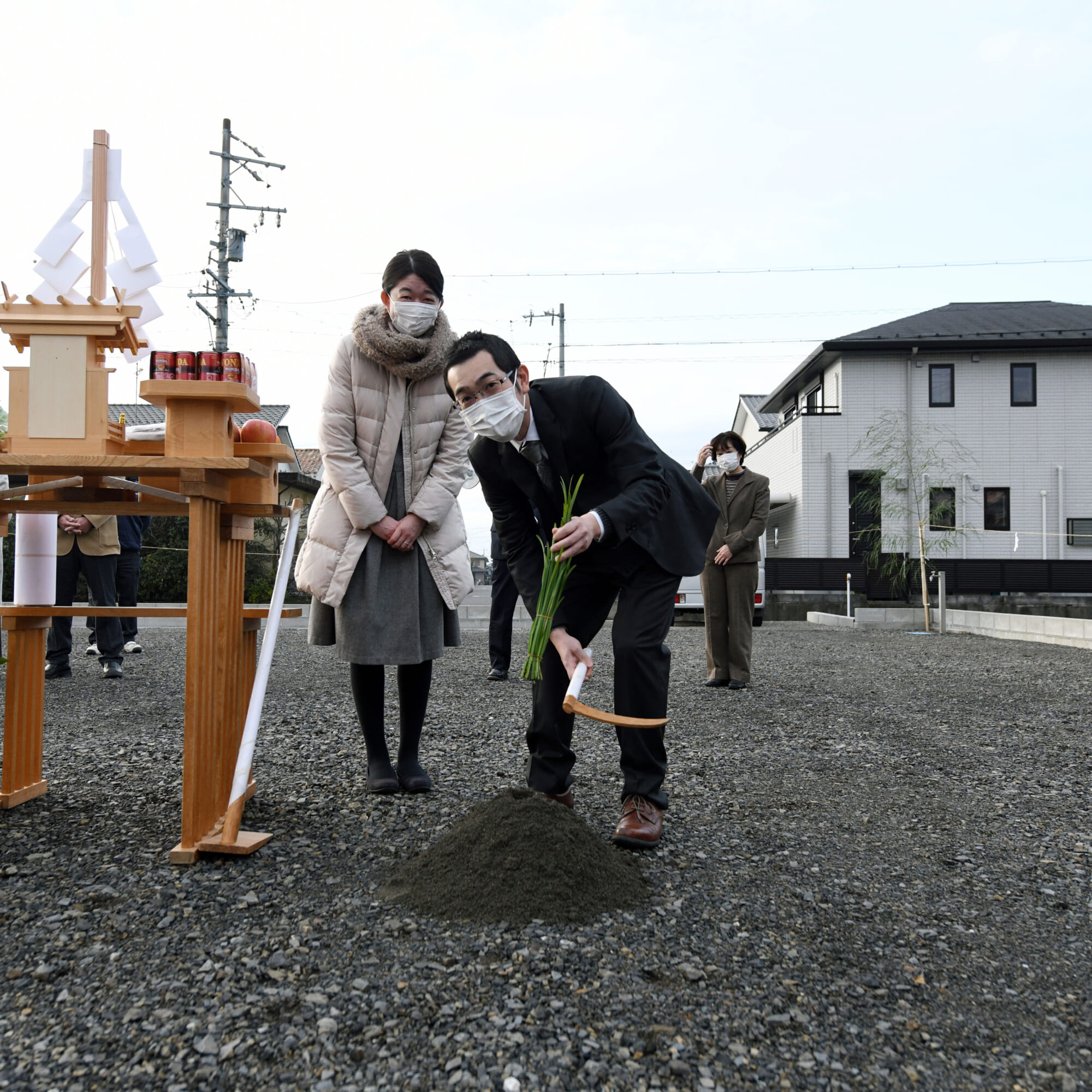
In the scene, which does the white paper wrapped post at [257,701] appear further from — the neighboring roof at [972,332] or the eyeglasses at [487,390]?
the neighboring roof at [972,332]

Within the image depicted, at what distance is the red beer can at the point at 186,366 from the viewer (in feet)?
8.00

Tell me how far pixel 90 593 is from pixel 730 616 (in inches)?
171

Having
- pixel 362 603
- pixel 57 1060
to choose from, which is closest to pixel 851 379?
pixel 362 603

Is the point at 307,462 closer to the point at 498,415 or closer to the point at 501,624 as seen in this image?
the point at 501,624

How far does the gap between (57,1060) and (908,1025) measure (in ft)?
4.62

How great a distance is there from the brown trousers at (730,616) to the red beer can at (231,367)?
414 cm

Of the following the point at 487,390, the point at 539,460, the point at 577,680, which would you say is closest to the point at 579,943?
the point at 577,680

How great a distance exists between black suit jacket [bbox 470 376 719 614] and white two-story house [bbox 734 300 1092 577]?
21.0m

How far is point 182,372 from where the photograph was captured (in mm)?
2441

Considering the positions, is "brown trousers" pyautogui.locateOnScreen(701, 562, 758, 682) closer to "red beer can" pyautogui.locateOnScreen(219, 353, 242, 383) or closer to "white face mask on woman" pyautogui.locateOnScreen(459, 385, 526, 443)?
"white face mask on woman" pyautogui.locateOnScreen(459, 385, 526, 443)

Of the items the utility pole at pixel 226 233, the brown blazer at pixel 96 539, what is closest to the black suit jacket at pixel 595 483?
the brown blazer at pixel 96 539

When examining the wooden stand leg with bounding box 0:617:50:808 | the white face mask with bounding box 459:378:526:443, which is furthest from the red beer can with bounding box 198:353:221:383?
the wooden stand leg with bounding box 0:617:50:808

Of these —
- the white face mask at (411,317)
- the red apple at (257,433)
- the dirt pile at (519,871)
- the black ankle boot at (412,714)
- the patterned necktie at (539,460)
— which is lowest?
the dirt pile at (519,871)

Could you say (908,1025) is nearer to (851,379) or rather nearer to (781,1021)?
(781,1021)
